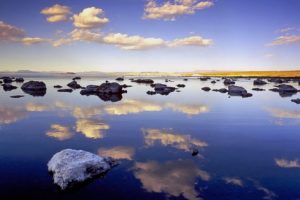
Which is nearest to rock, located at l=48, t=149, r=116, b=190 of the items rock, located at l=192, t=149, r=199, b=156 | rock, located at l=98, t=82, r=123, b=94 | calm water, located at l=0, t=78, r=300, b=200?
calm water, located at l=0, t=78, r=300, b=200

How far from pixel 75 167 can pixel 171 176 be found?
12.8 ft

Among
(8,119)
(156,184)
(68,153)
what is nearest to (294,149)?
(156,184)

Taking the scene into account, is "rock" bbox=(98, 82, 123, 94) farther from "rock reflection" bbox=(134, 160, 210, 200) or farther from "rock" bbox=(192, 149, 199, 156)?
"rock reflection" bbox=(134, 160, 210, 200)

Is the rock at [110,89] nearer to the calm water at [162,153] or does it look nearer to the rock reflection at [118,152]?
the calm water at [162,153]

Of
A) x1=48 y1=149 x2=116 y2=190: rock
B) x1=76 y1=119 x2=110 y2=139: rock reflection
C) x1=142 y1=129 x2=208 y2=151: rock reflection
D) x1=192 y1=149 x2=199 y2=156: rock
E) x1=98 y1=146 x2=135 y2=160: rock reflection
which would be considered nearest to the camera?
x1=48 y1=149 x2=116 y2=190: rock

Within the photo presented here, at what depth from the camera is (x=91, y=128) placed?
22.2m

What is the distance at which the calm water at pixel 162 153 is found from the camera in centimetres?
1097

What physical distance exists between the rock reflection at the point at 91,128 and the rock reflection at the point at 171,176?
6856 mm

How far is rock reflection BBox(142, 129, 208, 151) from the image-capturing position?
57.1ft

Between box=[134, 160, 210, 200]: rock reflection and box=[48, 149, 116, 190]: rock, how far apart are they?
5.09 ft

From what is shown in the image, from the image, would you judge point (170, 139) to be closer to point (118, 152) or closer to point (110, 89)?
point (118, 152)

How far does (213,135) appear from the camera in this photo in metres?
20.2

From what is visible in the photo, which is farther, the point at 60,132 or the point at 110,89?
the point at 110,89

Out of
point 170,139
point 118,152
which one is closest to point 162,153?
point 118,152
